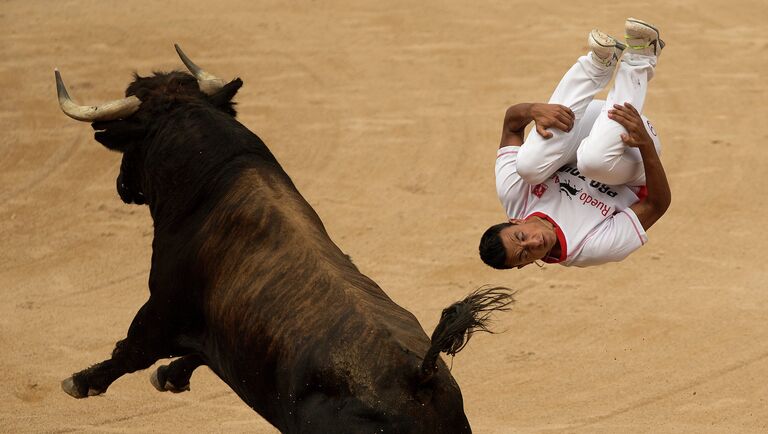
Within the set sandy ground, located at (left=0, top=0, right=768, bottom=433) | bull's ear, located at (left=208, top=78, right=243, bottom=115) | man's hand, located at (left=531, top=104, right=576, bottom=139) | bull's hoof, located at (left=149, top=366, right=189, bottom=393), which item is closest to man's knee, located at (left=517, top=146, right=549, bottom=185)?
man's hand, located at (left=531, top=104, right=576, bottom=139)

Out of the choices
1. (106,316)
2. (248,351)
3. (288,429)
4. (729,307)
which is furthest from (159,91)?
(729,307)

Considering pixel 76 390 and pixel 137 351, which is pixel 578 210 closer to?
pixel 137 351

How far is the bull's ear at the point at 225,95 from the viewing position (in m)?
7.29

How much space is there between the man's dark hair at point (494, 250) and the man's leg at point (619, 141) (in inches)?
19.7

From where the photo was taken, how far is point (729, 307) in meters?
9.52

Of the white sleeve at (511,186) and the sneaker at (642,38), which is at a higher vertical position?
the sneaker at (642,38)

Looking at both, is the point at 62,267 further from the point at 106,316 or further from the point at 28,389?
the point at 28,389

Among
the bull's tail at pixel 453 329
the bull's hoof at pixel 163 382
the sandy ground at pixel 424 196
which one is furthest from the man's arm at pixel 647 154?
the bull's hoof at pixel 163 382

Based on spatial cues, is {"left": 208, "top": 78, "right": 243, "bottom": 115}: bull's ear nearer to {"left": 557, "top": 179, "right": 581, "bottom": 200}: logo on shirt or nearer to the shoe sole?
{"left": 557, "top": 179, "right": 581, "bottom": 200}: logo on shirt

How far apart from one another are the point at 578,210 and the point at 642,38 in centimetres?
87

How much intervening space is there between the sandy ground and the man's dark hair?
227 centimetres

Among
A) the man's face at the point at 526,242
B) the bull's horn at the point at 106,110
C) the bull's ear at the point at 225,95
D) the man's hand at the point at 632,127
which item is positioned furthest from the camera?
the bull's ear at the point at 225,95

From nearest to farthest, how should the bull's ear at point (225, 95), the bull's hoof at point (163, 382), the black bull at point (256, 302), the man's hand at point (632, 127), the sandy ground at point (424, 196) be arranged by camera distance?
the black bull at point (256, 302), the man's hand at point (632, 127), the bull's ear at point (225, 95), the bull's hoof at point (163, 382), the sandy ground at point (424, 196)

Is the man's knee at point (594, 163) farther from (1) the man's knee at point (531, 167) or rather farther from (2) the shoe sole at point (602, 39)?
(2) the shoe sole at point (602, 39)
